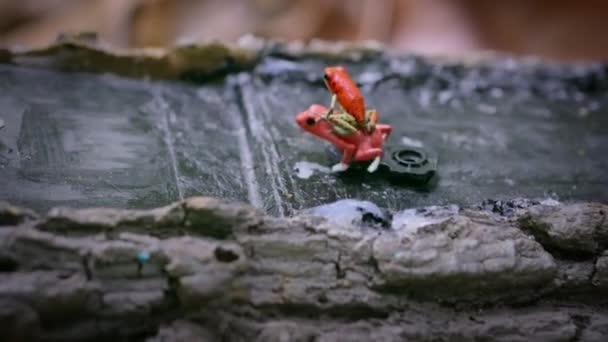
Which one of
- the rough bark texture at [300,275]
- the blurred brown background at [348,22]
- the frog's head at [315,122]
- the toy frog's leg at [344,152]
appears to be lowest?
the rough bark texture at [300,275]

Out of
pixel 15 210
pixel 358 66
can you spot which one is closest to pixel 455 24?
pixel 358 66

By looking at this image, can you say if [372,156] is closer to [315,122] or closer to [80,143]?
[315,122]

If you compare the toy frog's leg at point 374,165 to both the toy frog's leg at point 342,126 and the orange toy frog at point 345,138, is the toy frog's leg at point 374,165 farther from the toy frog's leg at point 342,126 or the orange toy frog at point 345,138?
the toy frog's leg at point 342,126

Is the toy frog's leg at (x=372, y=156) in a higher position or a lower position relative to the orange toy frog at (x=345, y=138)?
lower

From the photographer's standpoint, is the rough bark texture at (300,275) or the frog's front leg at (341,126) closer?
the rough bark texture at (300,275)

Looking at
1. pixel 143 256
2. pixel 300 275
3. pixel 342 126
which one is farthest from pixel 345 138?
pixel 143 256

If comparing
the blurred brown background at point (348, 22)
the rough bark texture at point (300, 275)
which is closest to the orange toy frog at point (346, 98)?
the rough bark texture at point (300, 275)

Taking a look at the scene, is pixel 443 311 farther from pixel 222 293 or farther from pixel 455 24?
pixel 455 24
